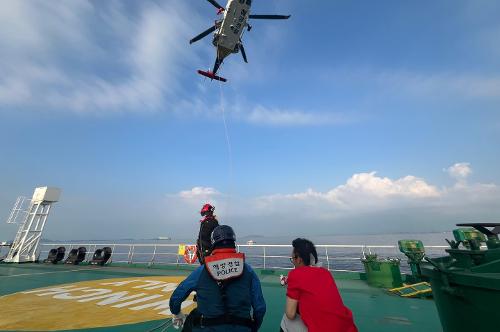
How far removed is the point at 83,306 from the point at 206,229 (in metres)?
4.09

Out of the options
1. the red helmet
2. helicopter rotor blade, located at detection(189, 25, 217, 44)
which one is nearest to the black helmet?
the red helmet

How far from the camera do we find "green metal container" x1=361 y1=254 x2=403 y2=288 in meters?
8.27

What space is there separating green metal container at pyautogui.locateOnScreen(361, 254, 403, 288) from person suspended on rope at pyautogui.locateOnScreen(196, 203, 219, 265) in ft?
21.1

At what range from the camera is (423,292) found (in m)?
6.95

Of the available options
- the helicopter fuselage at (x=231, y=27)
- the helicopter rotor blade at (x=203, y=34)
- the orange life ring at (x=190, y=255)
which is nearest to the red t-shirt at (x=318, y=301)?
the orange life ring at (x=190, y=255)

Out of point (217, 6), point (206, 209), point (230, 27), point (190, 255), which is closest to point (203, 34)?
point (217, 6)

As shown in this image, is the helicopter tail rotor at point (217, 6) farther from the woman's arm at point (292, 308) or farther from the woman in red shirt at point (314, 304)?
the woman's arm at point (292, 308)

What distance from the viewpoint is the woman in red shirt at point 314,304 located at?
2105mm

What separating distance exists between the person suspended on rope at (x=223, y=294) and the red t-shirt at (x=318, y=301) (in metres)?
0.45

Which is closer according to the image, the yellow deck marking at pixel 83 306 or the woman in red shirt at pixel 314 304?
the woman in red shirt at pixel 314 304

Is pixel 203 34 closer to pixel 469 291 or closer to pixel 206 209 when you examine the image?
pixel 206 209

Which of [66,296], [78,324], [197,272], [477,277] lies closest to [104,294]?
[66,296]

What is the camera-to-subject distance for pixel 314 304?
2178mm

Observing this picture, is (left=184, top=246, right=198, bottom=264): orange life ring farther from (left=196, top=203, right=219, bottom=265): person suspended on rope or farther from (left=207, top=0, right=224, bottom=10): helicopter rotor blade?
(left=207, top=0, right=224, bottom=10): helicopter rotor blade
